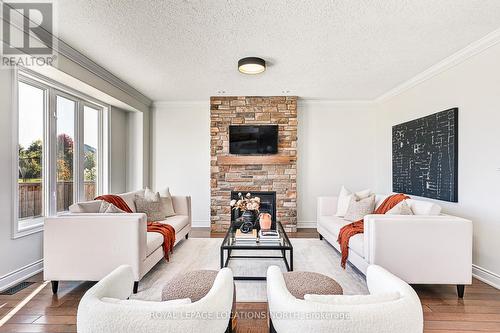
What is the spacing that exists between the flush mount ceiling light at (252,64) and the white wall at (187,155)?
7.26 ft

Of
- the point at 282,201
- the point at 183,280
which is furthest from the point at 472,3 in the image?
the point at 282,201

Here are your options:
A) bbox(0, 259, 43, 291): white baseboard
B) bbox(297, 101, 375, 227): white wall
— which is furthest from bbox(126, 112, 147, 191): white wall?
bbox(297, 101, 375, 227): white wall

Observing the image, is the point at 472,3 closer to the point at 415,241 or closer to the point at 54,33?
the point at 415,241

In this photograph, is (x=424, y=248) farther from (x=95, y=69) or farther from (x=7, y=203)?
(x=95, y=69)

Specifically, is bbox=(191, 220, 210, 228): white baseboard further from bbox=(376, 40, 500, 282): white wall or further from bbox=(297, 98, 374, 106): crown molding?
bbox=(376, 40, 500, 282): white wall

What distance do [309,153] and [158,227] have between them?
3292 millimetres

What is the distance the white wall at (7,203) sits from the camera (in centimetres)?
262

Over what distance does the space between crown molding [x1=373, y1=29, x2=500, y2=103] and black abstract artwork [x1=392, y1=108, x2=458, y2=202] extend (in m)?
0.56

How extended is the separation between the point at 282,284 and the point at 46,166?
3.60 meters

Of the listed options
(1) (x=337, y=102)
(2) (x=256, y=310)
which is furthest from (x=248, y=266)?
(1) (x=337, y=102)

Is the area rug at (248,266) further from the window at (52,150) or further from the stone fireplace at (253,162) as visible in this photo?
the window at (52,150)

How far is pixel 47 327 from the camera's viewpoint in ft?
6.51

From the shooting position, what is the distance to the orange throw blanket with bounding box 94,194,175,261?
320 centimetres

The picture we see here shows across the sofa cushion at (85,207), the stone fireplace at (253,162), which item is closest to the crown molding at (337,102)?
the stone fireplace at (253,162)
